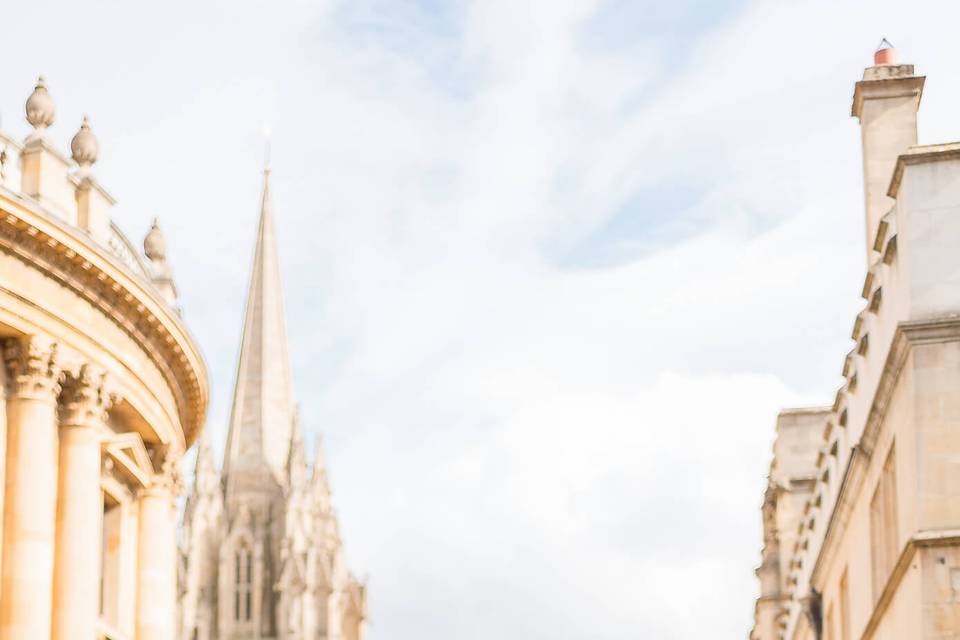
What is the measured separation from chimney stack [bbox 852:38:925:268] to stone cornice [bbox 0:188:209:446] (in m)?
11.2

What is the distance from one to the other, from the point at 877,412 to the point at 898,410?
142 cm

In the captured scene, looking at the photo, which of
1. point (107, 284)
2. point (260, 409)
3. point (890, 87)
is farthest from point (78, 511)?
point (260, 409)

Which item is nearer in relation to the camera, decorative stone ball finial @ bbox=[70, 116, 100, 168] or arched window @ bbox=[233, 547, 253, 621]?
decorative stone ball finial @ bbox=[70, 116, 100, 168]

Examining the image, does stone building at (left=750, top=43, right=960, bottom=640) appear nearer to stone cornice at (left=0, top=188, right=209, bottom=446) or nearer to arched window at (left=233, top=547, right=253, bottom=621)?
stone cornice at (left=0, top=188, right=209, bottom=446)

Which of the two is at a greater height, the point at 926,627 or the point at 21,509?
the point at 21,509

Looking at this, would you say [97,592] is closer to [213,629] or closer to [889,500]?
[889,500]

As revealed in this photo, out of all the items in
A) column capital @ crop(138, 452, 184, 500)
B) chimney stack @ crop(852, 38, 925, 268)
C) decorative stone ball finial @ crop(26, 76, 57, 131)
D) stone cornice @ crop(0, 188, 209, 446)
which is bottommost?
column capital @ crop(138, 452, 184, 500)

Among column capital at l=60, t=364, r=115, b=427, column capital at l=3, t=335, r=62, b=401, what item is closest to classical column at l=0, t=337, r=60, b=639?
column capital at l=3, t=335, r=62, b=401

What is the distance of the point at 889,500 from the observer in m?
26.1

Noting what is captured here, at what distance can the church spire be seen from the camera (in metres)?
136

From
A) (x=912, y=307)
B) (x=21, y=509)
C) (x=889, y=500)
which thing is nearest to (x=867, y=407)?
(x=889, y=500)

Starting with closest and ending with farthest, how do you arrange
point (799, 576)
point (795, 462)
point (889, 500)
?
point (889, 500) → point (799, 576) → point (795, 462)

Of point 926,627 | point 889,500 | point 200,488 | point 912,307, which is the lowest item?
point 926,627

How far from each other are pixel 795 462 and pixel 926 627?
22.0 meters
